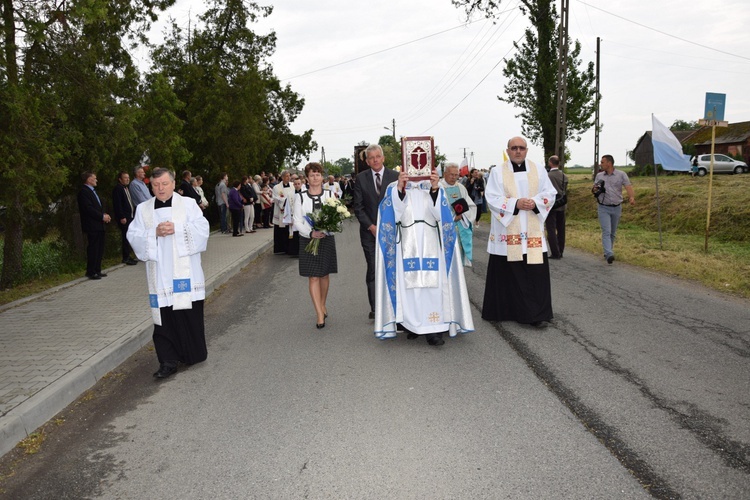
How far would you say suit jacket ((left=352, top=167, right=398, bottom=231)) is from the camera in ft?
25.1

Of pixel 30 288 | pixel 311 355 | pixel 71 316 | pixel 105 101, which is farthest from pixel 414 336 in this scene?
pixel 105 101

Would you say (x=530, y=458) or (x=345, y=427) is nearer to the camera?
(x=530, y=458)

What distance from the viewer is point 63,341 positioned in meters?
6.97

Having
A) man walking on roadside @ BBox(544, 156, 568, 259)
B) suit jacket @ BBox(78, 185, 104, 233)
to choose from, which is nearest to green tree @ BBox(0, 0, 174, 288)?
suit jacket @ BBox(78, 185, 104, 233)

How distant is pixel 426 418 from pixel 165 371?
2754 millimetres

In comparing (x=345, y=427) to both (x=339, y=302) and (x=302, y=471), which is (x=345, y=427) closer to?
(x=302, y=471)

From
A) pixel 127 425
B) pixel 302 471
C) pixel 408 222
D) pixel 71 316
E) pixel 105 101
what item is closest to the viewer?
pixel 302 471

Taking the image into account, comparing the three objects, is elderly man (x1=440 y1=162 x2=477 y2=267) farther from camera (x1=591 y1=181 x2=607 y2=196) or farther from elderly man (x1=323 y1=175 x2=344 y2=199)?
camera (x1=591 y1=181 x2=607 y2=196)

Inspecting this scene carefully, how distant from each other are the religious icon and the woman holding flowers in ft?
4.57

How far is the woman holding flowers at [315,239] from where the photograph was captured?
25.4ft

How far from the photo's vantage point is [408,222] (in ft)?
22.9

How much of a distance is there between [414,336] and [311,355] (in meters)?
1.25

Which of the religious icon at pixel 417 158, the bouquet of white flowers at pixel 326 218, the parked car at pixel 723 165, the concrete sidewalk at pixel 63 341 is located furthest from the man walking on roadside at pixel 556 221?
the parked car at pixel 723 165

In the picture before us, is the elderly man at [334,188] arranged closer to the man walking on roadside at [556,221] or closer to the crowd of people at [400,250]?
the crowd of people at [400,250]
